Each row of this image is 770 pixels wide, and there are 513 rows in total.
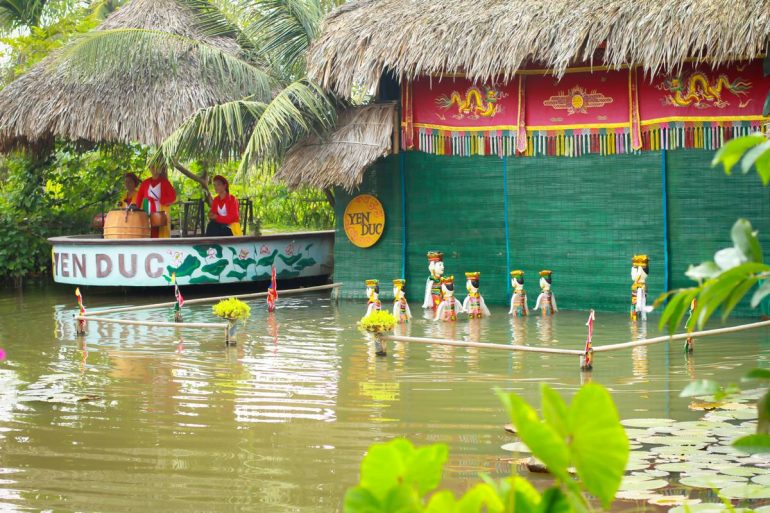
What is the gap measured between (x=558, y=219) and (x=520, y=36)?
2.03 meters

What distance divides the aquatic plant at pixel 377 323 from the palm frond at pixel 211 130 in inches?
177

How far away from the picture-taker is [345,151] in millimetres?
12133

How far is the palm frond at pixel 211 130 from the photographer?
483 inches

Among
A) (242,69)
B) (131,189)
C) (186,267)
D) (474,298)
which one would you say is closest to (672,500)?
(474,298)

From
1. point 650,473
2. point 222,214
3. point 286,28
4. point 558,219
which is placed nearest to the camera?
point 650,473

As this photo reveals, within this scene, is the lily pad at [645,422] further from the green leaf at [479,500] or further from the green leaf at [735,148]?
the green leaf at [479,500]

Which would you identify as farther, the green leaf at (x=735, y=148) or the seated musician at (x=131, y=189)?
the seated musician at (x=131, y=189)

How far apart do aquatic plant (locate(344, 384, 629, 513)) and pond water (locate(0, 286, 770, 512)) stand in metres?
3.36

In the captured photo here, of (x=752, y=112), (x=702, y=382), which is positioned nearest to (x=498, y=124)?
(x=752, y=112)

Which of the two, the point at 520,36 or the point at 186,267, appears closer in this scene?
the point at 520,36

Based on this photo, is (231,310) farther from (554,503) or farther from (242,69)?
(554,503)

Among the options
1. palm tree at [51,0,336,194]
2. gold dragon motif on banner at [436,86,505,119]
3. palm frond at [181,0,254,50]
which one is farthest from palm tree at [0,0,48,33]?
gold dragon motif on banner at [436,86,505,119]

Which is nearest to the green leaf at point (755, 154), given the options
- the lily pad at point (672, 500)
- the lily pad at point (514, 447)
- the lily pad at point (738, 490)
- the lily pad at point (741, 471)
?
the lily pad at point (738, 490)

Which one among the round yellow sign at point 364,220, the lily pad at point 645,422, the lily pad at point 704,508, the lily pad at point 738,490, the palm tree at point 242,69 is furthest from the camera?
the round yellow sign at point 364,220
